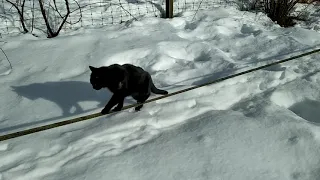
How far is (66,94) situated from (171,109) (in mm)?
1178

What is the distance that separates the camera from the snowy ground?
242cm

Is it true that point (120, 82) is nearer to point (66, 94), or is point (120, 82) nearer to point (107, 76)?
point (107, 76)

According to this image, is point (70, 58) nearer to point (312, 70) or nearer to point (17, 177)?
point (17, 177)

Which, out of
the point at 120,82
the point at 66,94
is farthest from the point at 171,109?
the point at 66,94

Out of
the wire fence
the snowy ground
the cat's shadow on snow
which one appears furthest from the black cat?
the wire fence

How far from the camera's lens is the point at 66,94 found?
11.5ft

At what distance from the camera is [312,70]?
389cm

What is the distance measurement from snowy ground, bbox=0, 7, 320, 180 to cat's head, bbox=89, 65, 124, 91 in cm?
37

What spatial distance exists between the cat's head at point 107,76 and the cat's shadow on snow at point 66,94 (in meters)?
0.56

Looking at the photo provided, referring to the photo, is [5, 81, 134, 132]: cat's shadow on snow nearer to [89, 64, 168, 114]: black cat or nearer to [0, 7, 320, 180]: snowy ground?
[0, 7, 320, 180]: snowy ground

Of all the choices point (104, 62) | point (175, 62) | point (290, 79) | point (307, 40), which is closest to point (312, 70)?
point (290, 79)

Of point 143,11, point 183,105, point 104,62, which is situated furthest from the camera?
point 143,11

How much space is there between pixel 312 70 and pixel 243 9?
2881 millimetres

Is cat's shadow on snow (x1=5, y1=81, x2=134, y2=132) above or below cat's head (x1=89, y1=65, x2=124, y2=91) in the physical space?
below
